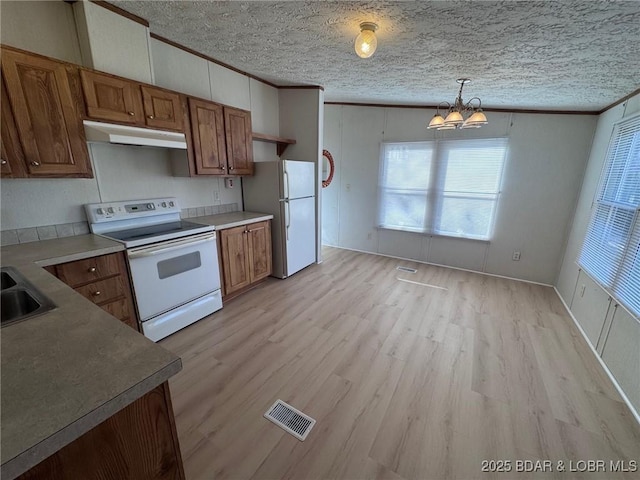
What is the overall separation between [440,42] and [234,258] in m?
2.71

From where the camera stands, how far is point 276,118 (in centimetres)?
398

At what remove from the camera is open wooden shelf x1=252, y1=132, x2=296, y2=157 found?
3.46 meters

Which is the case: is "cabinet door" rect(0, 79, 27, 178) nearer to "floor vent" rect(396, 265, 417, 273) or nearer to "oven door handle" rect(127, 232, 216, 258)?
"oven door handle" rect(127, 232, 216, 258)

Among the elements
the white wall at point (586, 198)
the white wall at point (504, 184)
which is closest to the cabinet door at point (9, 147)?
the white wall at point (504, 184)

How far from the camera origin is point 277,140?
374 centimetres

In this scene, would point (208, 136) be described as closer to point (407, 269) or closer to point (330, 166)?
point (330, 166)

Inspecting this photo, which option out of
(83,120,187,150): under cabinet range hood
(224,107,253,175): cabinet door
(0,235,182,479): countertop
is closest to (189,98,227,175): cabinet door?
(224,107,253,175): cabinet door

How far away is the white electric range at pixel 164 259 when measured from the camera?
7.09ft

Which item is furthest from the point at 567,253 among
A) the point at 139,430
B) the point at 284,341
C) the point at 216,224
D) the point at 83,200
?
the point at 83,200

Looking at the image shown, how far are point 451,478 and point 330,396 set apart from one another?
78 cm

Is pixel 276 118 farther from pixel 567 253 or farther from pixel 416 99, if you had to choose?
pixel 567 253

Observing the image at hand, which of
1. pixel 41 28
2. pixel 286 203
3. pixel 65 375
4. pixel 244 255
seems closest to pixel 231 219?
pixel 244 255

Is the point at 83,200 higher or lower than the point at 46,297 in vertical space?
higher

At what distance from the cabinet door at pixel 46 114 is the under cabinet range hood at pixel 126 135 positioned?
0.07 meters
